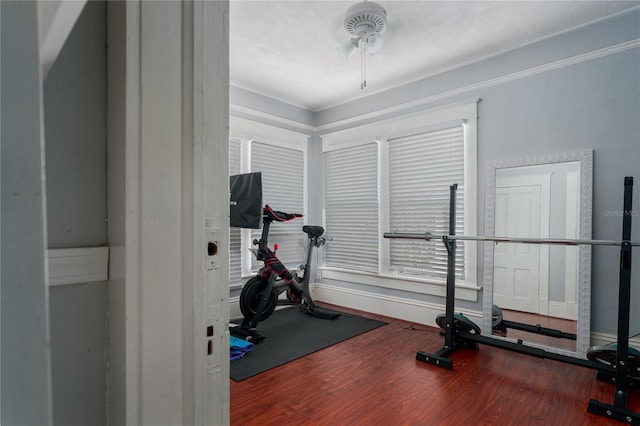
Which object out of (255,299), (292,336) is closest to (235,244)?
(255,299)

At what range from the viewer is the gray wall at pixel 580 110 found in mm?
2695

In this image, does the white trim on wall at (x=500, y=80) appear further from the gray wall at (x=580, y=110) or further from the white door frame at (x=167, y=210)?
the white door frame at (x=167, y=210)

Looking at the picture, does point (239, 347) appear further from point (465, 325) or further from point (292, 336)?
point (465, 325)

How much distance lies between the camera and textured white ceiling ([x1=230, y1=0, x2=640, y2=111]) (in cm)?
262

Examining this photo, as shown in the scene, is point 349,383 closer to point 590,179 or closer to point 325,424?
point 325,424

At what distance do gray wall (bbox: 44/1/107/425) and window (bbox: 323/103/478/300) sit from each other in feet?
11.2

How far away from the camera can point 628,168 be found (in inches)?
105

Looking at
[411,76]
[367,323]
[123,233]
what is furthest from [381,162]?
[123,233]

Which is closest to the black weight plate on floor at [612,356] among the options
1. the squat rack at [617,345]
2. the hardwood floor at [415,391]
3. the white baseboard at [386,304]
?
the squat rack at [617,345]

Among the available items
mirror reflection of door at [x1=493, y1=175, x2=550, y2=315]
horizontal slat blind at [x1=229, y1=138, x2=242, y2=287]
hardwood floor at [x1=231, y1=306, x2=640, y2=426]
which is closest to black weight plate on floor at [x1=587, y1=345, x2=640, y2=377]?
hardwood floor at [x1=231, y1=306, x2=640, y2=426]

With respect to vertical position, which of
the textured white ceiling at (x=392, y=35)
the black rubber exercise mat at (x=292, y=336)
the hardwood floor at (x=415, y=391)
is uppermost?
the textured white ceiling at (x=392, y=35)

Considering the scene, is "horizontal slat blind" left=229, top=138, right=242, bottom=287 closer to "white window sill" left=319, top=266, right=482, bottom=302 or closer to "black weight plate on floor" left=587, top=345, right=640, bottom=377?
"white window sill" left=319, top=266, right=482, bottom=302

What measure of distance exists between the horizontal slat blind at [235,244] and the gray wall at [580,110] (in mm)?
2333

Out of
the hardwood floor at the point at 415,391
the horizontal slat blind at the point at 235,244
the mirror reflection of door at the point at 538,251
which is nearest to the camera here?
the hardwood floor at the point at 415,391
